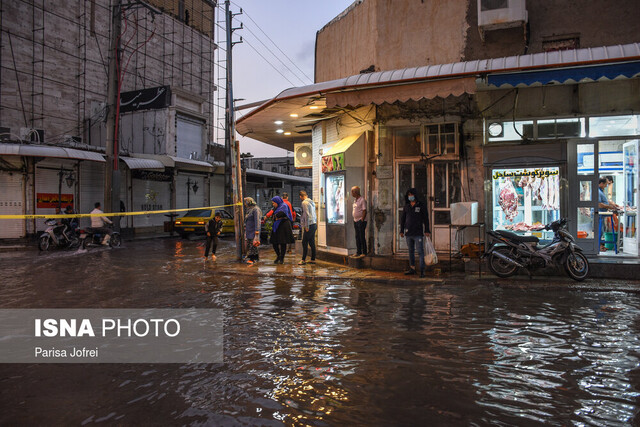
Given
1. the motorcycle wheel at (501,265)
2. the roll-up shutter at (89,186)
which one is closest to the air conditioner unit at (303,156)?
the motorcycle wheel at (501,265)

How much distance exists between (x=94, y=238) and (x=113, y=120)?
523 centimetres

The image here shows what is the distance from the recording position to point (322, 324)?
6277mm

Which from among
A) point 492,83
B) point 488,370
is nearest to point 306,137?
point 492,83

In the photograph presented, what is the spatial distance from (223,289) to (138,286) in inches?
72.1

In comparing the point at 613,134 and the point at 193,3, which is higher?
the point at 193,3

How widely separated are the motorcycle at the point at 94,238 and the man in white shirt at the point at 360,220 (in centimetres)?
1123

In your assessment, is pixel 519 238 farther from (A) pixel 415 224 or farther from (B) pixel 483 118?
(B) pixel 483 118

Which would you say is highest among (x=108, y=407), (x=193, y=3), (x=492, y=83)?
(x=193, y=3)

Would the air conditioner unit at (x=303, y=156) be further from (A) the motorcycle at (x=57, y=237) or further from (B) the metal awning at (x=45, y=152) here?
(B) the metal awning at (x=45, y=152)

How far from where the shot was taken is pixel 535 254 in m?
9.89

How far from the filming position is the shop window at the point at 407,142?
477 inches

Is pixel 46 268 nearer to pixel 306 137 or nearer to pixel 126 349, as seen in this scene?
pixel 126 349

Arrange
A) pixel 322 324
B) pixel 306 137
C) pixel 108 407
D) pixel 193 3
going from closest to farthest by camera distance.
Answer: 1. pixel 108 407
2. pixel 322 324
3. pixel 306 137
4. pixel 193 3

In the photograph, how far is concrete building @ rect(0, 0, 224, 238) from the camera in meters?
21.4
